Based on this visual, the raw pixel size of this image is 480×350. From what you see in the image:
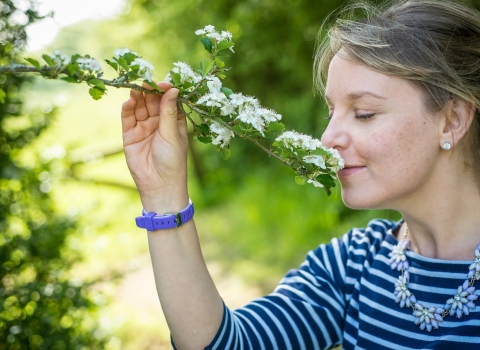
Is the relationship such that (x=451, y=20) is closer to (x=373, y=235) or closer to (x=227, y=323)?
(x=373, y=235)

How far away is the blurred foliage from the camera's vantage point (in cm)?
250

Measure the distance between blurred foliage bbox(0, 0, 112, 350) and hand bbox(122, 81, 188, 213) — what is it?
1.19m

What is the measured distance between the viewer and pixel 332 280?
6.59ft

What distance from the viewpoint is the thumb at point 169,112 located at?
1.43 meters

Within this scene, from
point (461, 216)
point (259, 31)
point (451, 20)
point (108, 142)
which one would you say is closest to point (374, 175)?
point (461, 216)

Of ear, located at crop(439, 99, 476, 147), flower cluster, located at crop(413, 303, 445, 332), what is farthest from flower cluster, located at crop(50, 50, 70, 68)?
flower cluster, located at crop(413, 303, 445, 332)

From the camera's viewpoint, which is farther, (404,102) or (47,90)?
(47,90)

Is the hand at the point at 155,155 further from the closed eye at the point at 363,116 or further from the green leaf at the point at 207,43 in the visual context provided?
the closed eye at the point at 363,116

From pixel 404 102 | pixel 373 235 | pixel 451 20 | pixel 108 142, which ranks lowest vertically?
pixel 373 235

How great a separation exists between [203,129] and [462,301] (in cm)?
101

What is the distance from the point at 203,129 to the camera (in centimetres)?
144

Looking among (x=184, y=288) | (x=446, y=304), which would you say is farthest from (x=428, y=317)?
(x=184, y=288)

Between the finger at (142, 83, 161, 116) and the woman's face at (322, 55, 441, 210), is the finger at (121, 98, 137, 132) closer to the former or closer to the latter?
the finger at (142, 83, 161, 116)

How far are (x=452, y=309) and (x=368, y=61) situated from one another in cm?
86
